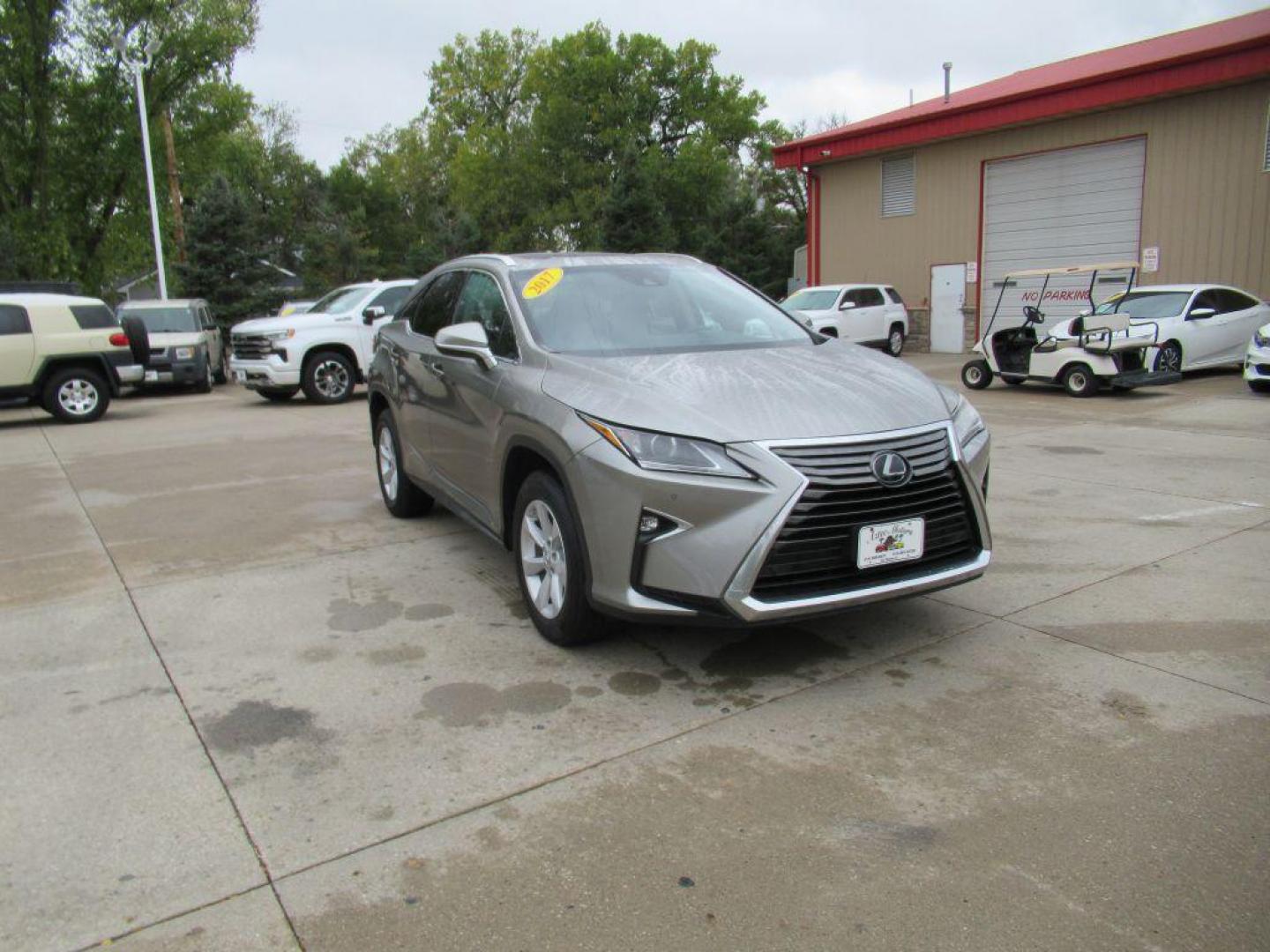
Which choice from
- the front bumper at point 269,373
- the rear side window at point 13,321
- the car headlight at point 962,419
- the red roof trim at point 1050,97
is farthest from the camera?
the red roof trim at point 1050,97

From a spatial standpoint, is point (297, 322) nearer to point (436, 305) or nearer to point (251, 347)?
Result: point (251, 347)

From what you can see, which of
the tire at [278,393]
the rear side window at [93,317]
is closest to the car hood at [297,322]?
the tire at [278,393]

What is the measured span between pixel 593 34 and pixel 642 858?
51.9m

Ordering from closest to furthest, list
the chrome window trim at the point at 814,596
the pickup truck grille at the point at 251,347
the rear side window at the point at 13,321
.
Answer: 1. the chrome window trim at the point at 814,596
2. the rear side window at the point at 13,321
3. the pickup truck grille at the point at 251,347

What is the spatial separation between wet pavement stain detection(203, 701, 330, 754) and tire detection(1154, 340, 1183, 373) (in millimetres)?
13680

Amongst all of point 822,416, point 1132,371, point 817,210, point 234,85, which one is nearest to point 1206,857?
point 822,416

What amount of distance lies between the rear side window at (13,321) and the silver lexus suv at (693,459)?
34.9 ft

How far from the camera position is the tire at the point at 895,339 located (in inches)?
872

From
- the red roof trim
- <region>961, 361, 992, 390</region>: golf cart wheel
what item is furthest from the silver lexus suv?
the red roof trim

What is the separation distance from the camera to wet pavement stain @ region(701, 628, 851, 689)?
393 centimetres

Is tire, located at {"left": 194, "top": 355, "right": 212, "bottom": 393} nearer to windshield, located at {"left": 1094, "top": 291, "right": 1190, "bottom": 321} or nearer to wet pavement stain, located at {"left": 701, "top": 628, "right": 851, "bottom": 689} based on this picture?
windshield, located at {"left": 1094, "top": 291, "right": 1190, "bottom": 321}

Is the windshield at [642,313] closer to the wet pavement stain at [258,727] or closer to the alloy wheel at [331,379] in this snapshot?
the wet pavement stain at [258,727]

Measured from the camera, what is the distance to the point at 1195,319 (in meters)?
14.3

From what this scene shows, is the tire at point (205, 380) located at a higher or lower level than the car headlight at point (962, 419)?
lower
